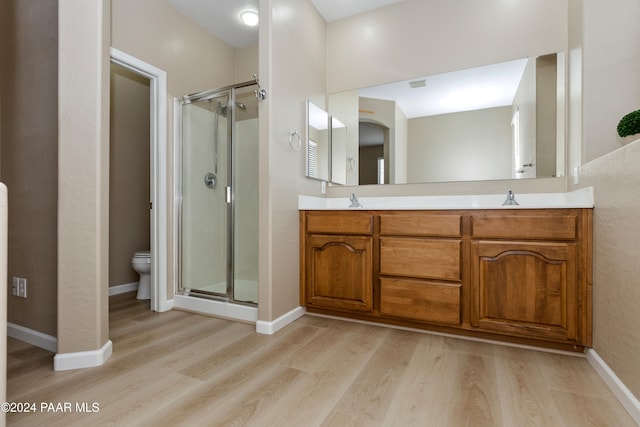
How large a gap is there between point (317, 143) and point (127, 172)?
2.08 meters

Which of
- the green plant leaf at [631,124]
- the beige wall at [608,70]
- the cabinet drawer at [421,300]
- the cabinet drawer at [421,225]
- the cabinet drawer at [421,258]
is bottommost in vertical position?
the cabinet drawer at [421,300]

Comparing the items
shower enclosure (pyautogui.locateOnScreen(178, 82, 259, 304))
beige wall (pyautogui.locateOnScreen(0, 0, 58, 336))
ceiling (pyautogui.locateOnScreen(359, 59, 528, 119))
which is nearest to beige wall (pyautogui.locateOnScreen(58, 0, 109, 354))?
beige wall (pyautogui.locateOnScreen(0, 0, 58, 336))

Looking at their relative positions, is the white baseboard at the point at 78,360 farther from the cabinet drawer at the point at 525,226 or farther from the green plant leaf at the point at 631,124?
the green plant leaf at the point at 631,124

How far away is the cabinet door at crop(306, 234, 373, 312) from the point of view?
2.23 meters

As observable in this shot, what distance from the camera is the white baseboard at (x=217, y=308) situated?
2.31m

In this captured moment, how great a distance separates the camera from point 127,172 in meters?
3.32

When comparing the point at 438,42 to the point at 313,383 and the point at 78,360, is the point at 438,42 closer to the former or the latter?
the point at 313,383

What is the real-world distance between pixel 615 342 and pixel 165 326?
2.51m

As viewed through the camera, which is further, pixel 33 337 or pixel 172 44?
pixel 172 44

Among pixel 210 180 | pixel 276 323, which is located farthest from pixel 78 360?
pixel 210 180

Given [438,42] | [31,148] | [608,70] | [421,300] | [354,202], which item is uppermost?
[438,42]

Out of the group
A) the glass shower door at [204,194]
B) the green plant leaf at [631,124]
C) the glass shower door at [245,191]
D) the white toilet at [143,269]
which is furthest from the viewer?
the white toilet at [143,269]

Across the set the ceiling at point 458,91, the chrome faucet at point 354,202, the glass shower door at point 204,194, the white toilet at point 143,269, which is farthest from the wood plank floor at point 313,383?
the ceiling at point 458,91

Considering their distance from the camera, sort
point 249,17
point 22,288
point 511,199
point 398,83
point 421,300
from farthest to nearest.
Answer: point 249,17 < point 398,83 < point 511,199 < point 421,300 < point 22,288
